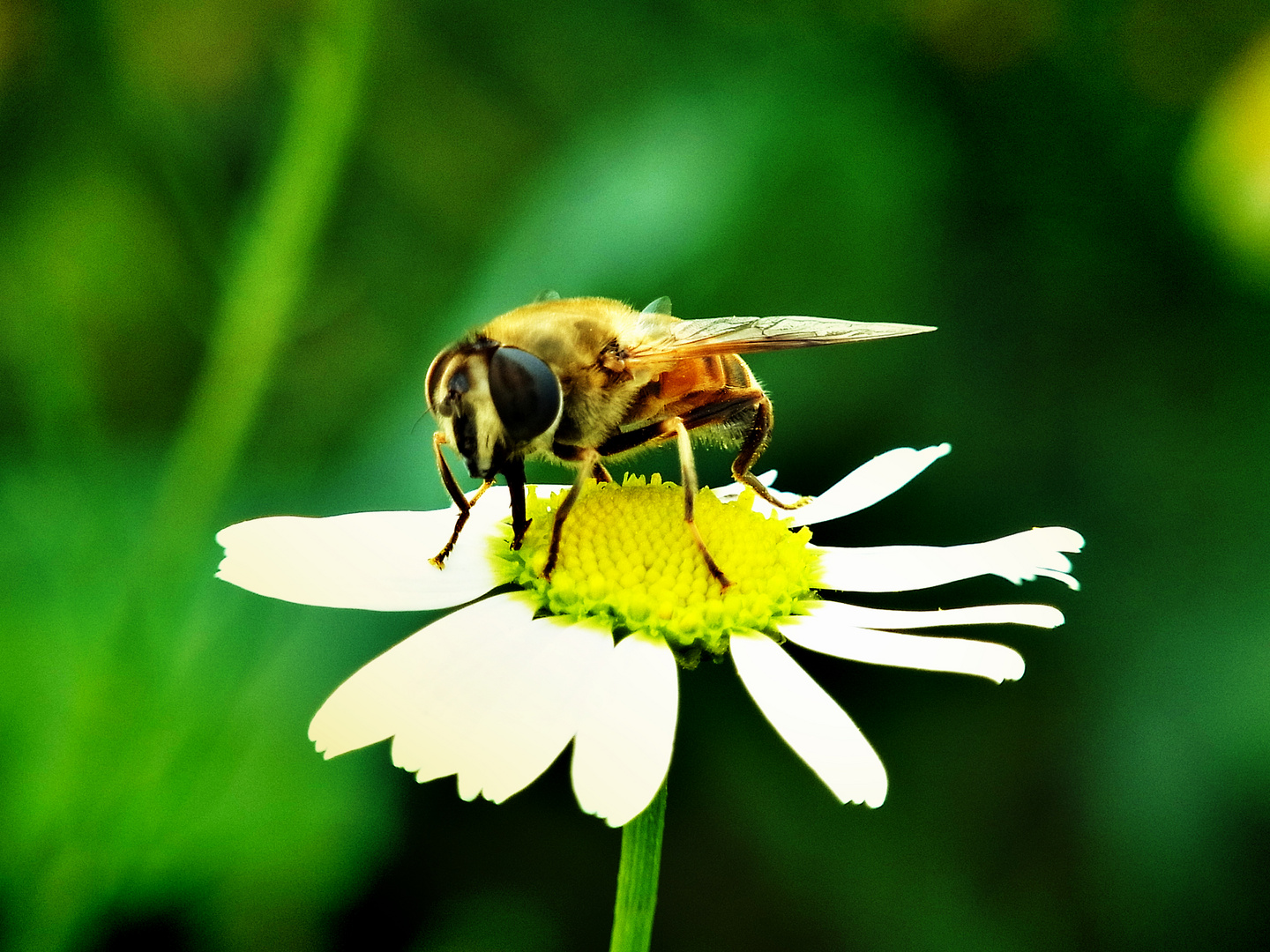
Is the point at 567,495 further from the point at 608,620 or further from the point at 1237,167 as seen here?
the point at 1237,167

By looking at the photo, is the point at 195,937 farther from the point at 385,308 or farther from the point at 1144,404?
the point at 1144,404

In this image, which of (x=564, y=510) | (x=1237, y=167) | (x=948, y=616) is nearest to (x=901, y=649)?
(x=948, y=616)

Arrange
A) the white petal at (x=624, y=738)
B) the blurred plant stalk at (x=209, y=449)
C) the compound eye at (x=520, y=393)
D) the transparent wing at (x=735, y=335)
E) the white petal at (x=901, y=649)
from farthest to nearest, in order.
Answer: the blurred plant stalk at (x=209, y=449) < the transparent wing at (x=735, y=335) < the compound eye at (x=520, y=393) < the white petal at (x=901, y=649) < the white petal at (x=624, y=738)

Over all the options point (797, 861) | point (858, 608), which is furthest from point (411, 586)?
point (797, 861)

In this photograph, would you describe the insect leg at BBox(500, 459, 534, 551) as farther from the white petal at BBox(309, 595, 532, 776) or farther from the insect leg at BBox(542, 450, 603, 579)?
the white petal at BBox(309, 595, 532, 776)

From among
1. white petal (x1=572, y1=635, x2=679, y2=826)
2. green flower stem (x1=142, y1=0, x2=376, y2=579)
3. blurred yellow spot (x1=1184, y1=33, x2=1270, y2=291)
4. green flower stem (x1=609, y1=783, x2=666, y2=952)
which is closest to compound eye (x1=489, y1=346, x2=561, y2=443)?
white petal (x1=572, y1=635, x2=679, y2=826)

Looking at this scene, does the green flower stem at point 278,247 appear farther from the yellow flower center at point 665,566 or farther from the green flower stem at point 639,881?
the green flower stem at point 639,881

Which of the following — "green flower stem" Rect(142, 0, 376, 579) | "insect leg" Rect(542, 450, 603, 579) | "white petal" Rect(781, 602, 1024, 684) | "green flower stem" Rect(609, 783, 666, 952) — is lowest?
"green flower stem" Rect(609, 783, 666, 952)

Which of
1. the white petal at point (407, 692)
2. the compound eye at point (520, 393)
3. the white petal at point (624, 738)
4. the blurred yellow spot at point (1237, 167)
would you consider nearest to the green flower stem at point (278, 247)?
the compound eye at point (520, 393)
